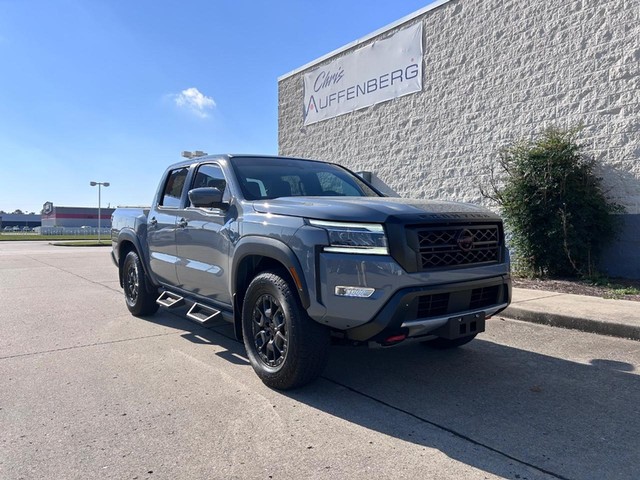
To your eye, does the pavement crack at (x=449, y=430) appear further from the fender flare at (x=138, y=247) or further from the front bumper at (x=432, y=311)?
the fender flare at (x=138, y=247)

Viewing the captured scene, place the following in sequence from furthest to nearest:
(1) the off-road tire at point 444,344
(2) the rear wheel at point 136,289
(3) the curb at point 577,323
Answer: (2) the rear wheel at point 136,289 → (3) the curb at point 577,323 → (1) the off-road tire at point 444,344

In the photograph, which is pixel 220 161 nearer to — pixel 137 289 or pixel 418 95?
pixel 137 289

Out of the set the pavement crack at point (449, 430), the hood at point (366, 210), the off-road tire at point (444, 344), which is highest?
the hood at point (366, 210)

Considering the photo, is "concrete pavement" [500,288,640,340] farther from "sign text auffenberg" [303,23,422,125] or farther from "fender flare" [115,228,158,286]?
"sign text auffenberg" [303,23,422,125]

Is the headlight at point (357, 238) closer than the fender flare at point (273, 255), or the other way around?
the headlight at point (357, 238)

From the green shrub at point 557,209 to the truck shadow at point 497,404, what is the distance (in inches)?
174

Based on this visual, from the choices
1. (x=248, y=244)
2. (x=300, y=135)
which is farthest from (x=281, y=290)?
(x=300, y=135)

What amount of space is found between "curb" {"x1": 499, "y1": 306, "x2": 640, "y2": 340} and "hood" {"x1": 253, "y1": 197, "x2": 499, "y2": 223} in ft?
9.04

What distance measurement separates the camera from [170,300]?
19.3ft

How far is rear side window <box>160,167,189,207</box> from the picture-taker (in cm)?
592

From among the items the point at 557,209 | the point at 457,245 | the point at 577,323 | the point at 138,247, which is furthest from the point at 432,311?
the point at 557,209

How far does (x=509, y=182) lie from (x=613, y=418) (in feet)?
22.5

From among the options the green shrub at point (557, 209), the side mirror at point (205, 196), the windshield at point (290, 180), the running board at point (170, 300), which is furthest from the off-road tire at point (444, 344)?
the green shrub at point (557, 209)

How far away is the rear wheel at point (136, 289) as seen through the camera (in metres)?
6.71
